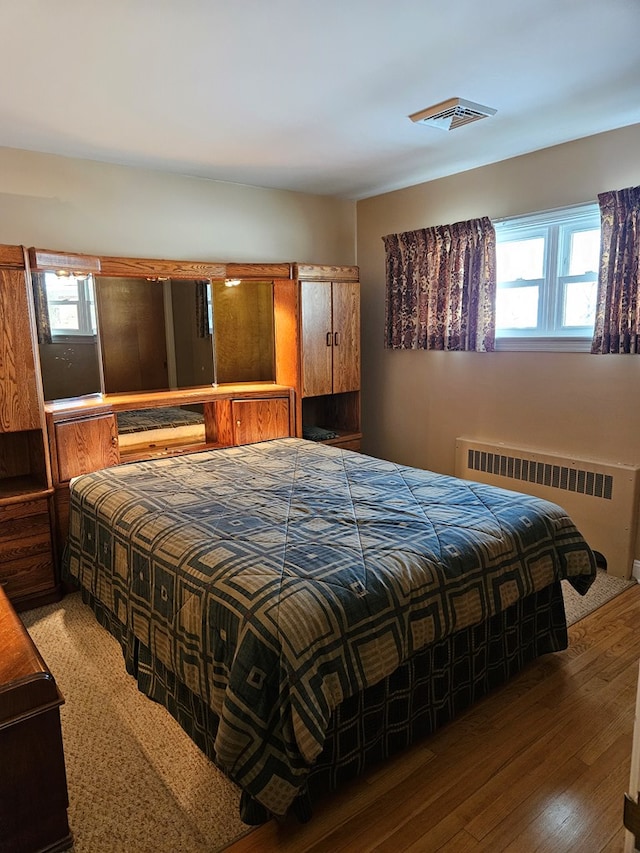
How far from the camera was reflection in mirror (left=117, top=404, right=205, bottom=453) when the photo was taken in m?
3.49

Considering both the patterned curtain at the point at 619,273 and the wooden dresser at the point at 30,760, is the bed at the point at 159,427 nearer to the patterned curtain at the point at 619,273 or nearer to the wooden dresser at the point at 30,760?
the wooden dresser at the point at 30,760

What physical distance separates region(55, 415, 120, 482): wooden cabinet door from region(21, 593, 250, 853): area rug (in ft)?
3.29

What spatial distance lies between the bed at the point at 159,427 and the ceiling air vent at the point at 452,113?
220 cm

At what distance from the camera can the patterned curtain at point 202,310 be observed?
150 inches

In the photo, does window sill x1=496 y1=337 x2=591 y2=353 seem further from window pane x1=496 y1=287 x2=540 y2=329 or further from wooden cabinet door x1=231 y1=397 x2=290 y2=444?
wooden cabinet door x1=231 y1=397 x2=290 y2=444

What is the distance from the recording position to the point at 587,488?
3.24m

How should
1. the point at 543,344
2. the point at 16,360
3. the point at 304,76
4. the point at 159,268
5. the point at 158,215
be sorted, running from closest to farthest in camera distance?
the point at 304,76
the point at 16,360
the point at 543,344
the point at 159,268
the point at 158,215

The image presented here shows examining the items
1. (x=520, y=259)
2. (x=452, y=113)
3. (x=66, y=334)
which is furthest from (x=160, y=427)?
(x=520, y=259)

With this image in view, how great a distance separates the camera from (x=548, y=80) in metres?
2.37

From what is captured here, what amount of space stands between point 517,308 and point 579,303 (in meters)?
0.40

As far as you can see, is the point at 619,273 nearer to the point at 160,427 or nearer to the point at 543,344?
the point at 543,344

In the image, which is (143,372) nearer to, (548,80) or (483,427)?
(483,427)

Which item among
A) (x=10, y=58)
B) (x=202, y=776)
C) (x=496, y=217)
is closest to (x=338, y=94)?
(x=10, y=58)

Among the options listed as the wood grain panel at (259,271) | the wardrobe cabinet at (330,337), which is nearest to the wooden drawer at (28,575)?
the wardrobe cabinet at (330,337)
